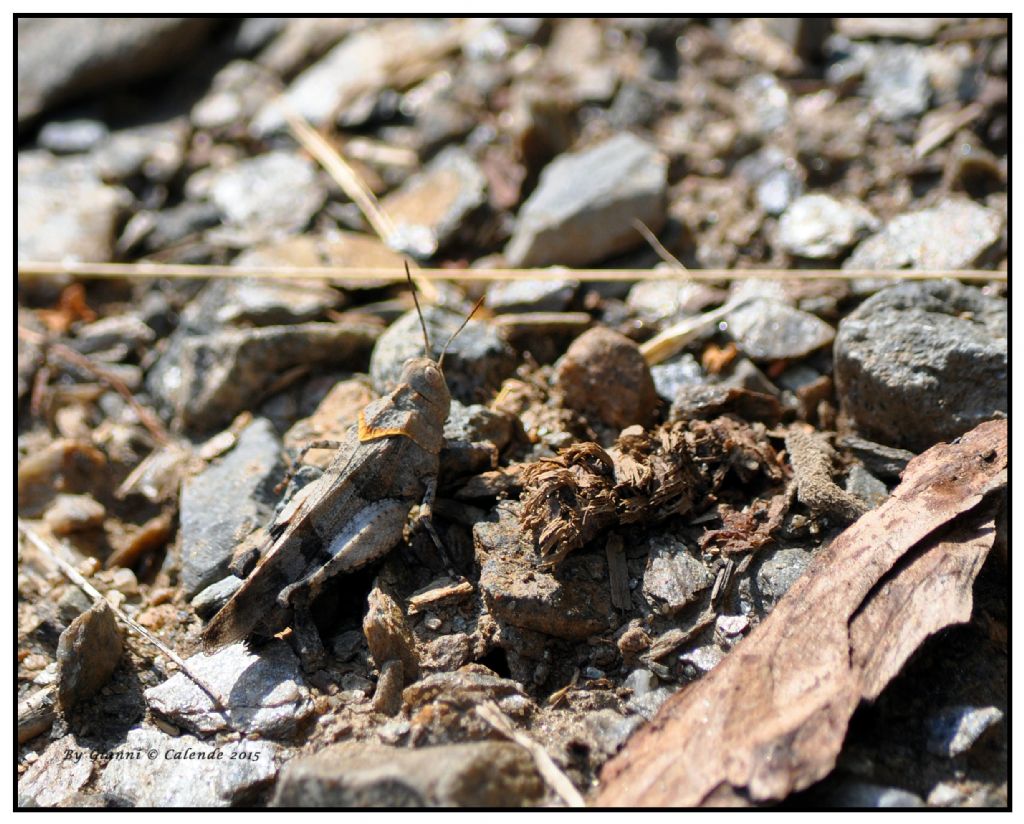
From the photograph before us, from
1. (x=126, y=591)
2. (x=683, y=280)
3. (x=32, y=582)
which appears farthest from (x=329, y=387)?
(x=683, y=280)

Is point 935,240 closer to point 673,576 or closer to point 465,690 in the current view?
point 673,576

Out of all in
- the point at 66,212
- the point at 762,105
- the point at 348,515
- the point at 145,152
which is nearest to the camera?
the point at 348,515

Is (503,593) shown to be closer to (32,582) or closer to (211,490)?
(211,490)

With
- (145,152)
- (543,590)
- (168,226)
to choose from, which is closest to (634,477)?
(543,590)

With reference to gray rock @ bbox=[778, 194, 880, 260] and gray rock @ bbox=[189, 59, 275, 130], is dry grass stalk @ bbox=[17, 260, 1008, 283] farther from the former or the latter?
gray rock @ bbox=[189, 59, 275, 130]

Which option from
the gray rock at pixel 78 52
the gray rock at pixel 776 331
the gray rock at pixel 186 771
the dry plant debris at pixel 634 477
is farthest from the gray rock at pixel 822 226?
the gray rock at pixel 78 52

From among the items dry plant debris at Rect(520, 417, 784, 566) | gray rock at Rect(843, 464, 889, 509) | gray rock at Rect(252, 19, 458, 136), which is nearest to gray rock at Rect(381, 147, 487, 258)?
gray rock at Rect(252, 19, 458, 136)
